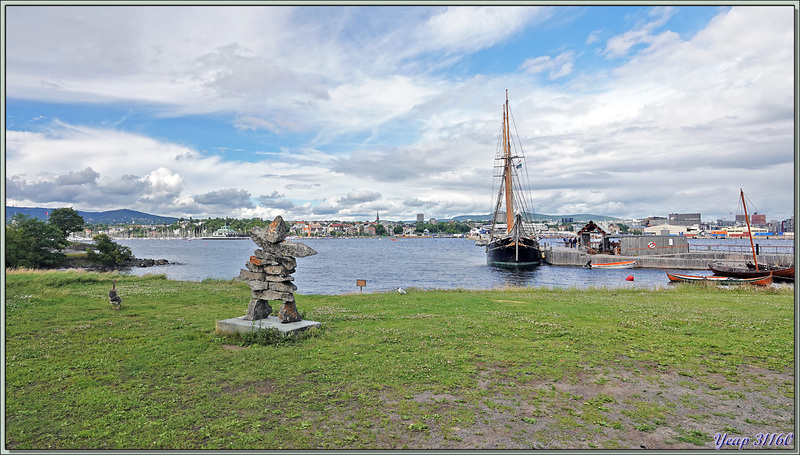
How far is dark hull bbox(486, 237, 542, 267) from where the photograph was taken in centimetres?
7294

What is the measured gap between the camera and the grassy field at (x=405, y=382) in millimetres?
6109

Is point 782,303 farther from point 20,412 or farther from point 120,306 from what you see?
point 120,306

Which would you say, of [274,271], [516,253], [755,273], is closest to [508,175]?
[516,253]

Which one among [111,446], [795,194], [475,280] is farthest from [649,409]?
[475,280]

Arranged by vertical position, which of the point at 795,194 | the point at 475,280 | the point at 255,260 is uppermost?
the point at 795,194

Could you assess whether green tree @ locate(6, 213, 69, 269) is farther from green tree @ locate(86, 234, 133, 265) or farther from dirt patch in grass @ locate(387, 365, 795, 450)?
dirt patch in grass @ locate(387, 365, 795, 450)

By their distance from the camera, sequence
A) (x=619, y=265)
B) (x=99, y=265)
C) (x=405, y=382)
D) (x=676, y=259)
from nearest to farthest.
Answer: (x=405, y=382)
(x=676, y=259)
(x=619, y=265)
(x=99, y=265)

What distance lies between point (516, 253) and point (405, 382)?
219ft

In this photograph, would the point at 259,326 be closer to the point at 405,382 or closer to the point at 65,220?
the point at 405,382

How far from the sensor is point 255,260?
1290 centimetres

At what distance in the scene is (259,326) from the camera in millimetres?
11945

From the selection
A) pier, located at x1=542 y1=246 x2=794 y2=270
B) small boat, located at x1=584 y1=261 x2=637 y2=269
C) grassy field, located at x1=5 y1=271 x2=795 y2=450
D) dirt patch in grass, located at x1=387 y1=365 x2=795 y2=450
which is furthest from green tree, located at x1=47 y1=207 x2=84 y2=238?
small boat, located at x1=584 y1=261 x2=637 y2=269

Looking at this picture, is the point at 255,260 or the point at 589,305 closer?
the point at 255,260

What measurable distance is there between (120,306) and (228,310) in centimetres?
434
